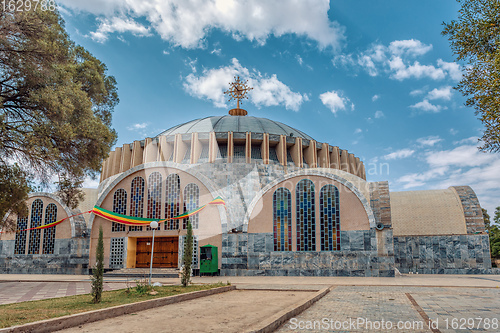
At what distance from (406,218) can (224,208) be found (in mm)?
12409

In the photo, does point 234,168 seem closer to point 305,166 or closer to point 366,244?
point 305,166

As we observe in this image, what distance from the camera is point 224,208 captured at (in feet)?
71.3

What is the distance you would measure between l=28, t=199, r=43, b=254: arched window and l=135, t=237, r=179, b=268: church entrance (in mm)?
6885

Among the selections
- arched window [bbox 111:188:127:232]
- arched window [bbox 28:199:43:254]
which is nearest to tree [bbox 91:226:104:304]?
arched window [bbox 111:188:127:232]

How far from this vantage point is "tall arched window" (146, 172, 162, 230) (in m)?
22.8

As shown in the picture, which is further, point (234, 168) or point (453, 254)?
point (234, 168)

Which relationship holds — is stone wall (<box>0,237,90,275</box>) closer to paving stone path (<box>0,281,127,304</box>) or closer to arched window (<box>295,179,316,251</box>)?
paving stone path (<box>0,281,127,304</box>)

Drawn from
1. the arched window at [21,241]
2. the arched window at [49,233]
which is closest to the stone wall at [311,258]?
the arched window at [49,233]

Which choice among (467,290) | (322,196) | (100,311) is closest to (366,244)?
(322,196)

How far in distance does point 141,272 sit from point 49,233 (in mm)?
7558

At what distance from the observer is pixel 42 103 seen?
12195 millimetres

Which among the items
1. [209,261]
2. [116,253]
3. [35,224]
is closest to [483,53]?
[209,261]

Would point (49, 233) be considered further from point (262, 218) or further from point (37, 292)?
point (262, 218)

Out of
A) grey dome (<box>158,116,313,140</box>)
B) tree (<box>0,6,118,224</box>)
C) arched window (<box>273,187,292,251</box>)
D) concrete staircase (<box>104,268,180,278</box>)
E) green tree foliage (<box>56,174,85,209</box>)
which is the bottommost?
concrete staircase (<box>104,268,180,278</box>)
